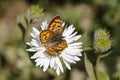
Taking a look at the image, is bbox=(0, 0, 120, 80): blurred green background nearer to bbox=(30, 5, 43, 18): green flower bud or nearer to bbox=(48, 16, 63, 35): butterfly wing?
bbox=(30, 5, 43, 18): green flower bud

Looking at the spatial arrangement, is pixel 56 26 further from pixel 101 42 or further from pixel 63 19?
pixel 63 19

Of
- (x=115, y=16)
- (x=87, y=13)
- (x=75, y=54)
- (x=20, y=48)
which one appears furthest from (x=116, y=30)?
(x=75, y=54)

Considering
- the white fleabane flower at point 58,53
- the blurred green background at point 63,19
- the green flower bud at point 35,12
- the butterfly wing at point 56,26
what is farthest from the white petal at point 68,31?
the blurred green background at point 63,19

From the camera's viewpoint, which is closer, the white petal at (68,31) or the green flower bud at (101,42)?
the green flower bud at (101,42)

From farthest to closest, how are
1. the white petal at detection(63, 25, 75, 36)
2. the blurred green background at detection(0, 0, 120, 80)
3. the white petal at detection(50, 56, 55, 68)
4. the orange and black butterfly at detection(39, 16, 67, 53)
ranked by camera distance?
the blurred green background at detection(0, 0, 120, 80)
the white petal at detection(63, 25, 75, 36)
the white petal at detection(50, 56, 55, 68)
the orange and black butterfly at detection(39, 16, 67, 53)

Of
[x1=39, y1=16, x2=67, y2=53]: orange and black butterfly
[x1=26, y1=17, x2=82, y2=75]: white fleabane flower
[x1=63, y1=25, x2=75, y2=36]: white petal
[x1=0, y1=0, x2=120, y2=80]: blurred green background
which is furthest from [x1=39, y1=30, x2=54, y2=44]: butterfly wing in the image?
[x1=0, y1=0, x2=120, y2=80]: blurred green background

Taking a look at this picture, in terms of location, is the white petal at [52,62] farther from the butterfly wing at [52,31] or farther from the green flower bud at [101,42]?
the green flower bud at [101,42]
